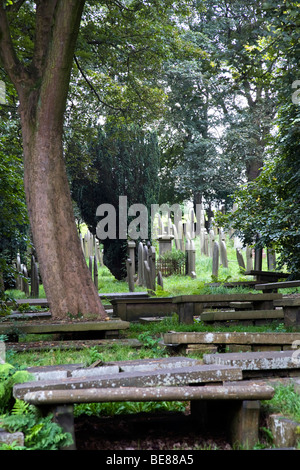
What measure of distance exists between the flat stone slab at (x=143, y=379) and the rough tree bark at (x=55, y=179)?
4.53 m

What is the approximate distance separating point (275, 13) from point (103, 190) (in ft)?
44.3

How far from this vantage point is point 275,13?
8688 millimetres

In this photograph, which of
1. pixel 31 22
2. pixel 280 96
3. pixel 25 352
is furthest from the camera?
pixel 31 22

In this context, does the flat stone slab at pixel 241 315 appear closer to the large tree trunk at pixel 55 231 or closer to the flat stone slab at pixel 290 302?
the flat stone slab at pixel 290 302

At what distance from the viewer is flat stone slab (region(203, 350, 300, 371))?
4.27 m

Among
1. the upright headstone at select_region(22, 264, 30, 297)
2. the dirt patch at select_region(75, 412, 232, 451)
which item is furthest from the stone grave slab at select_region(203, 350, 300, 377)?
the upright headstone at select_region(22, 264, 30, 297)

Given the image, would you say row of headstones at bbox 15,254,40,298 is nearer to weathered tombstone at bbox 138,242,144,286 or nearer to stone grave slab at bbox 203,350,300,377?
weathered tombstone at bbox 138,242,144,286

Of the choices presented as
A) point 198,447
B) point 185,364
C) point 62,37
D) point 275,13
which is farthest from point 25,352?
point 275,13

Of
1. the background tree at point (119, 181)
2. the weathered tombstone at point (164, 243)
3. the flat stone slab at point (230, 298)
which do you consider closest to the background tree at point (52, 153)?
the flat stone slab at point (230, 298)

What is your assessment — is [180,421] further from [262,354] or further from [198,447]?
[262,354]

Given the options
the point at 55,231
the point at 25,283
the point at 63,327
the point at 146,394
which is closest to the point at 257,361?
the point at 146,394

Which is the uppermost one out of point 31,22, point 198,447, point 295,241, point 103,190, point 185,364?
point 31,22

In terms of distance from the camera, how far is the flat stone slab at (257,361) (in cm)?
427

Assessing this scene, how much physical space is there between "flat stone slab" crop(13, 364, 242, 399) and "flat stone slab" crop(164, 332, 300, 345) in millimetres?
1481
